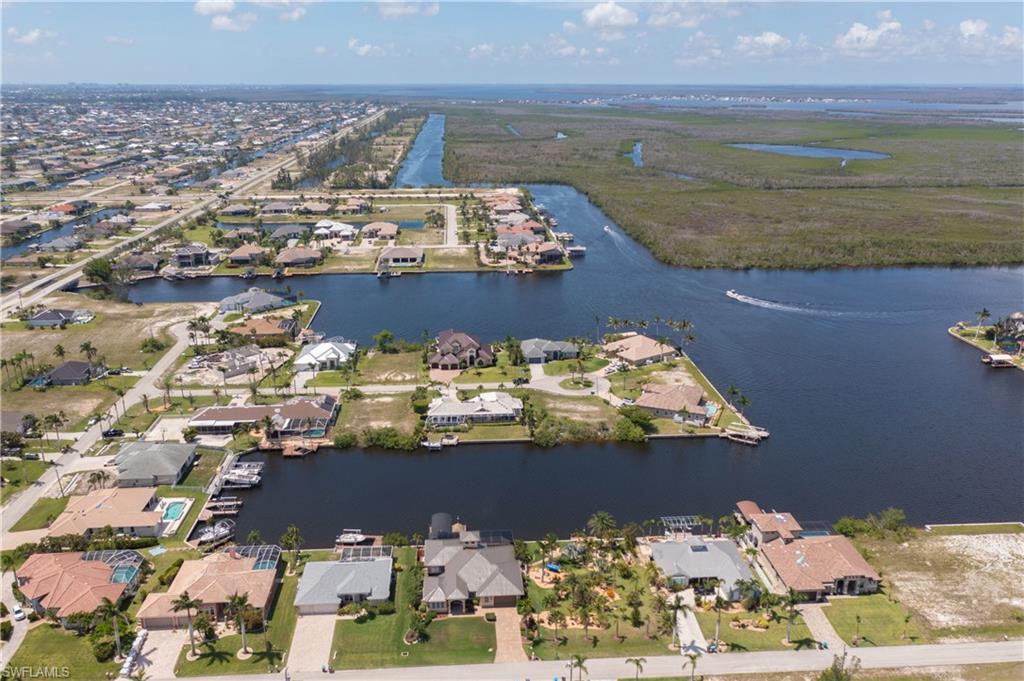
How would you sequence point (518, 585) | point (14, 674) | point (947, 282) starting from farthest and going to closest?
point (947, 282), point (518, 585), point (14, 674)

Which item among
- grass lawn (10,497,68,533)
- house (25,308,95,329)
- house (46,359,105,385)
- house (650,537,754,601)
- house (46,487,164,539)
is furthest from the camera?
house (25,308,95,329)

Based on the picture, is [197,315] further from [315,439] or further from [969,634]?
[969,634]

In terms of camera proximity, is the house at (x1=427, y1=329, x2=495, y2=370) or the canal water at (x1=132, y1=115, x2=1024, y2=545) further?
the house at (x1=427, y1=329, x2=495, y2=370)

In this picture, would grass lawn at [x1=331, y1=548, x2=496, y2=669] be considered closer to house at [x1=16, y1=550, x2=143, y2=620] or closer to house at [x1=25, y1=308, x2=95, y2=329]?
house at [x1=16, y1=550, x2=143, y2=620]

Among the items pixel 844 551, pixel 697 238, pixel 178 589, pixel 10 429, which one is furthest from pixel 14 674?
pixel 697 238

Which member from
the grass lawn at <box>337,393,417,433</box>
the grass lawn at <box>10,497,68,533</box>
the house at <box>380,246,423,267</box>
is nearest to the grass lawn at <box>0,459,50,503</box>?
the grass lawn at <box>10,497,68,533</box>

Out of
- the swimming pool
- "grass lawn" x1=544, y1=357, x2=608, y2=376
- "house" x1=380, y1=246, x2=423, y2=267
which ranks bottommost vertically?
the swimming pool
